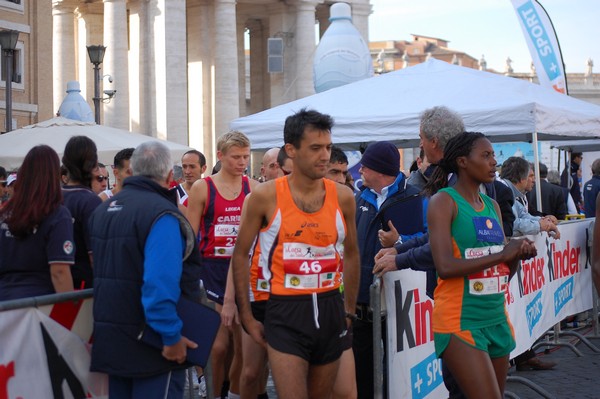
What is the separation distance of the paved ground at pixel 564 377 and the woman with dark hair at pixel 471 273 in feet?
9.33

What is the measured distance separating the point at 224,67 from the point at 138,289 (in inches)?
1947

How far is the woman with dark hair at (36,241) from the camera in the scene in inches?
234

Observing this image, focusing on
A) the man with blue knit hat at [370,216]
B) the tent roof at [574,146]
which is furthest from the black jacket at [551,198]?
the tent roof at [574,146]

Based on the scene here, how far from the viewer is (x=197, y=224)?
805 cm

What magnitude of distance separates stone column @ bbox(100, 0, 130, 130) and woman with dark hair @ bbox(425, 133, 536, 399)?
43.7m

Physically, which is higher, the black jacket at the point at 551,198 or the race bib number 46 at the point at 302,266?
the black jacket at the point at 551,198

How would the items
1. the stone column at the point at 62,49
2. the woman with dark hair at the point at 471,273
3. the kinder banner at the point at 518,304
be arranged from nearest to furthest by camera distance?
the woman with dark hair at the point at 471,273 → the kinder banner at the point at 518,304 → the stone column at the point at 62,49

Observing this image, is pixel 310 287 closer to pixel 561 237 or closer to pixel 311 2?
pixel 561 237

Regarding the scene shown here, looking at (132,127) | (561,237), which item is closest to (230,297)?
(561,237)

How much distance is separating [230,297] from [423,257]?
1.36 m

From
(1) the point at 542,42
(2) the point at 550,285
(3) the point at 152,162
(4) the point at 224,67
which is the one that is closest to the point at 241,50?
(4) the point at 224,67

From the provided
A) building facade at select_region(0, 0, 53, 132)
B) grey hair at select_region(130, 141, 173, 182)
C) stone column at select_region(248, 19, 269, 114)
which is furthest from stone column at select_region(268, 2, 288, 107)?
grey hair at select_region(130, 141, 173, 182)

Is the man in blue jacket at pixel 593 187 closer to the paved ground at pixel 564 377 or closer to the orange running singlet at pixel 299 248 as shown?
the paved ground at pixel 564 377

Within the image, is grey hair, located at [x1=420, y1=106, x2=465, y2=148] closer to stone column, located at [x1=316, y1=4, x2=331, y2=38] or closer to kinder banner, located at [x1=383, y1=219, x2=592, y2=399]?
kinder banner, located at [x1=383, y1=219, x2=592, y2=399]
